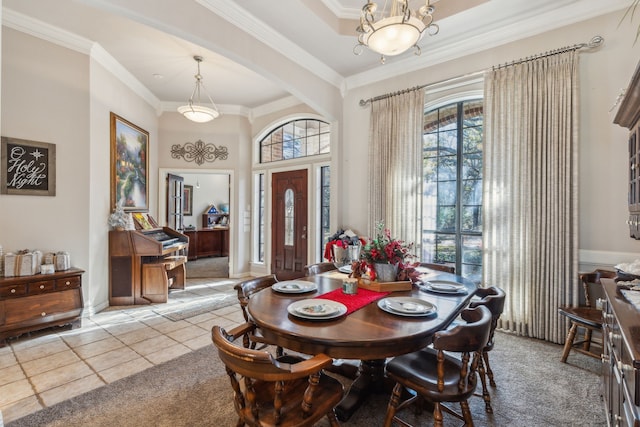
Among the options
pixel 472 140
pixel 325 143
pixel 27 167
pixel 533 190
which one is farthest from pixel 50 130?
pixel 533 190

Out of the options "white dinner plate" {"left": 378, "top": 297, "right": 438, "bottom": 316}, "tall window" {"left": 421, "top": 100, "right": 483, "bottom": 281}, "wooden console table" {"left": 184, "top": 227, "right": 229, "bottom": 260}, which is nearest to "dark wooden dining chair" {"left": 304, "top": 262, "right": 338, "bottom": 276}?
"white dinner plate" {"left": 378, "top": 297, "right": 438, "bottom": 316}

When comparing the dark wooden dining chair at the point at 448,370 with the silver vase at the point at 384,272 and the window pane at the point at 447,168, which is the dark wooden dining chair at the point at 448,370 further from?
the window pane at the point at 447,168

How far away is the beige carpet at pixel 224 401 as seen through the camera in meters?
1.96

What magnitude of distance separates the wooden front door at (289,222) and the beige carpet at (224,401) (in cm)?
304

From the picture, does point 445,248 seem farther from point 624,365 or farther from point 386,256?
point 624,365

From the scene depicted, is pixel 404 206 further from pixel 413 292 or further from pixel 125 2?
pixel 125 2

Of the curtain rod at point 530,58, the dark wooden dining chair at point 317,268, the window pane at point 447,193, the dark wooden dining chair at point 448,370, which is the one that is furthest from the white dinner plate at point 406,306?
the curtain rod at point 530,58

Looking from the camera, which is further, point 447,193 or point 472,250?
point 447,193

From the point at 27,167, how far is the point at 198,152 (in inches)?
113

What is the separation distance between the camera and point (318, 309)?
176cm

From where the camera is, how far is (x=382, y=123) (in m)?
4.27

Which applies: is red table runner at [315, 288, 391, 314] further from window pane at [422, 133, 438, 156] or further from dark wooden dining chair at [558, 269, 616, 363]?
window pane at [422, 133, 438, 156]

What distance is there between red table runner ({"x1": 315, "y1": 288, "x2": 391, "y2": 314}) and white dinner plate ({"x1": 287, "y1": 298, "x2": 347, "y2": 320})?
79 millimetres

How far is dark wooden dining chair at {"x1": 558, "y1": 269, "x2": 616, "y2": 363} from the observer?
101 inches
